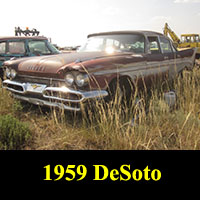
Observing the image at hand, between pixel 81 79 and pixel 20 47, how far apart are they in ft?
12.4

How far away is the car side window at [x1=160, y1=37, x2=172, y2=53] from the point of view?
4998 millimetres

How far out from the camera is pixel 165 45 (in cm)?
516

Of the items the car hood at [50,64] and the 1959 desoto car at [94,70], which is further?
the car hood at [50,64]

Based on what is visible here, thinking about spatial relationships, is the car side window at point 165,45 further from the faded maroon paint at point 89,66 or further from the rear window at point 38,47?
the rear window at point 38,47

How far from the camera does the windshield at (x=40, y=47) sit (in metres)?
6.25

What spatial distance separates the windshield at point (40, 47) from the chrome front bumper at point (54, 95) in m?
2.56

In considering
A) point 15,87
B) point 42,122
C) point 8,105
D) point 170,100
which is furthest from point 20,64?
point 170,100

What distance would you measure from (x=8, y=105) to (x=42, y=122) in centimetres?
104

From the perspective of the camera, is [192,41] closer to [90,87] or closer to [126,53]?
[126,53]

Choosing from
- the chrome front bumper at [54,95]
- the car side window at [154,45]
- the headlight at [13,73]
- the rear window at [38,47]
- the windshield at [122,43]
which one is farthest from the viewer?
the rear window at [38,47]

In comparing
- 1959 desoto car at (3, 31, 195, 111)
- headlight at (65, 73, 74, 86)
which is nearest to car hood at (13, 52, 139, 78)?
1959 desoto car at (3, 31, 195, 111)

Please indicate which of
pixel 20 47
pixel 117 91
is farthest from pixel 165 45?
pixel 20 47

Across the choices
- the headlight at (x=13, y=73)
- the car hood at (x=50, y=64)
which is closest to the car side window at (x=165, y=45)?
the car hood at (x=50, y=64)

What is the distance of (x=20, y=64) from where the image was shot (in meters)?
4.06
